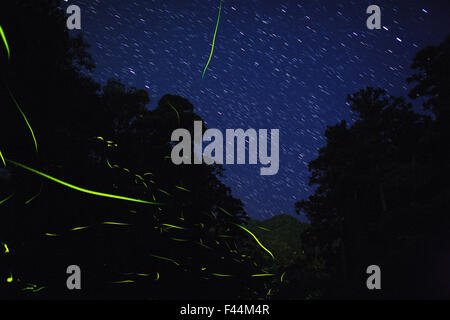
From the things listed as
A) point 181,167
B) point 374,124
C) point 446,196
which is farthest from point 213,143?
point 374,124

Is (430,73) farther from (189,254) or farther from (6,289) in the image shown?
(6,289)

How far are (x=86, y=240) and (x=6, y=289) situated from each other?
4.57ft

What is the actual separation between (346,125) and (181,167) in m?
18.9

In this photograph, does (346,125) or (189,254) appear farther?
(346,125)

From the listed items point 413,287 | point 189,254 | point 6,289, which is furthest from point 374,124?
point 6,289

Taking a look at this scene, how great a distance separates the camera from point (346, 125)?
24.4m

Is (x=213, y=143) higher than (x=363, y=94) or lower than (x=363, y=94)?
lower

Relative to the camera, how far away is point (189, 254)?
683 centimetres

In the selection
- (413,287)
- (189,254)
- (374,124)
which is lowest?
(413,287)

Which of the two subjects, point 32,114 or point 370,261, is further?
point 370,261

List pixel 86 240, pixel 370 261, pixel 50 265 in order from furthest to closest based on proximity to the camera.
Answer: pixel 370 261 < pixel 86 240 < pixel 50 265

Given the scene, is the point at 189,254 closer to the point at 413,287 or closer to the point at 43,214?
the point at 43,214

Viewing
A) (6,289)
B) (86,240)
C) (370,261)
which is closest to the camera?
(6,289)

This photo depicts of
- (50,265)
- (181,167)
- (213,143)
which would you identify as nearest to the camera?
(50,265)
